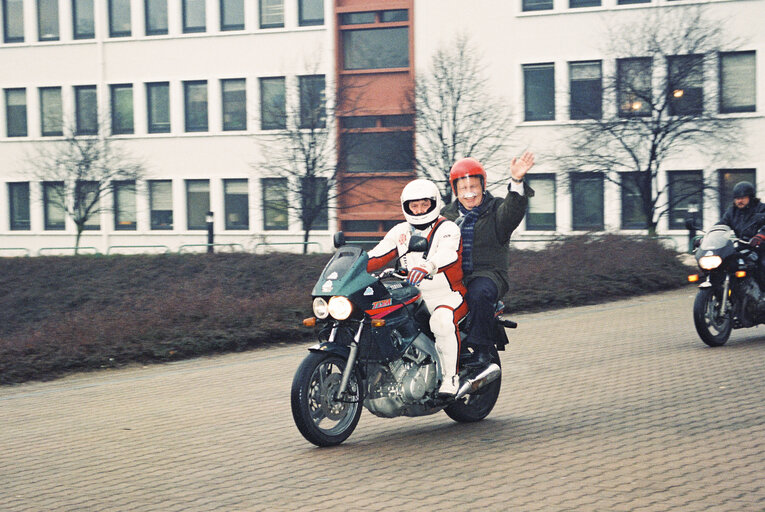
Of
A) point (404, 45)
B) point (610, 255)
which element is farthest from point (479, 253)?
point (404, 45)

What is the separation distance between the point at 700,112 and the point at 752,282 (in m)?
18.6

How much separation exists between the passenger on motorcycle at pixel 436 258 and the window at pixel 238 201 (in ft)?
123

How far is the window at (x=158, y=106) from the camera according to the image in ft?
148

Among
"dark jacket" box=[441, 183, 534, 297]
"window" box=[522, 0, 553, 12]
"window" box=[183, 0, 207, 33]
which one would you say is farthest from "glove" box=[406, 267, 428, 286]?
"window" box=[183, 0, 207, 33]

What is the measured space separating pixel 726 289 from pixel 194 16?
36320 mm

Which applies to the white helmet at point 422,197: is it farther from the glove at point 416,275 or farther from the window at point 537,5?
the window at point 537,5

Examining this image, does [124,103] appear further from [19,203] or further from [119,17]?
[19,203]

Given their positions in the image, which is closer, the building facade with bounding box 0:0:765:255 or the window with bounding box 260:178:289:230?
the window with bounding box 260:178:289:230

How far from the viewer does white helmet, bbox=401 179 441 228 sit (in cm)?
703

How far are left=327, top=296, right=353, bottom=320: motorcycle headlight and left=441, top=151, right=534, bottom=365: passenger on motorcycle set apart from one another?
1.03m

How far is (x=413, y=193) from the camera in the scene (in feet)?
23.1

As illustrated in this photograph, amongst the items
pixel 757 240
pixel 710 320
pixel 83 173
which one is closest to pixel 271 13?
pixel 83 173

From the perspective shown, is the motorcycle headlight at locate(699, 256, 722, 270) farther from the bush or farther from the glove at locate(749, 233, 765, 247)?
the bush

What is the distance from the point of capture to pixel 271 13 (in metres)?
43.8
